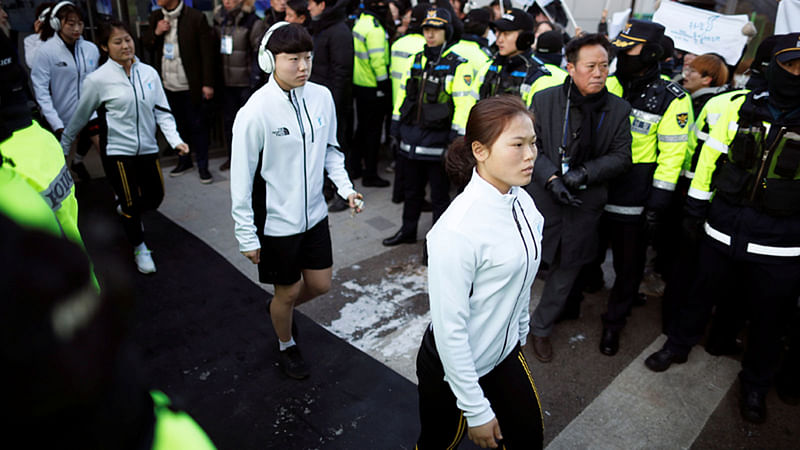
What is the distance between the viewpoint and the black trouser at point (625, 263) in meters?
4.04

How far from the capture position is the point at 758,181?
3.24 meters

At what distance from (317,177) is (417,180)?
8.05ft

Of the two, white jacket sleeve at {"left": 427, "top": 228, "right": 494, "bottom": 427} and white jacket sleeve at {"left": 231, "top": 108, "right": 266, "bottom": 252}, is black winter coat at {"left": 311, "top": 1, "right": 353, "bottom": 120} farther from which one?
white jacket sleeve at {"left": 427, "top": 228, "right": 494, "bottom": 427}

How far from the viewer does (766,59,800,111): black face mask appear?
10.00ft

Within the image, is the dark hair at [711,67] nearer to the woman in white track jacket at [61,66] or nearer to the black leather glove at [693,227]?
the black leather glove at [693,227]

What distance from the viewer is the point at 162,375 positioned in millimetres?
3600

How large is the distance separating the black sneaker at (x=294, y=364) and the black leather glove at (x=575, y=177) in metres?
2.09

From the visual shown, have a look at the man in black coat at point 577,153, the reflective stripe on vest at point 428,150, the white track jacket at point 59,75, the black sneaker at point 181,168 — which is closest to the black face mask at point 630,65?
the man in black coat at point 577,153

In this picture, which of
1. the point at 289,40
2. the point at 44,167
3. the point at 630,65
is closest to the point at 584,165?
the point at 630,65

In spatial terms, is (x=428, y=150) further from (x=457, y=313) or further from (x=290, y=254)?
(x=457, y=313)

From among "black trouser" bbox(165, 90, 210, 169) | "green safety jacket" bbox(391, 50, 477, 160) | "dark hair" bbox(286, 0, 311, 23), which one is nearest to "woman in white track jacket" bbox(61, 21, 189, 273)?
"dark hair" bbox(286, 0, 311, 23)

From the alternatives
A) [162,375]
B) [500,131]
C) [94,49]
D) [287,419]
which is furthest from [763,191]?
[94,49]

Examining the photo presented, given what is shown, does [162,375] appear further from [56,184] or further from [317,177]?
[56,184]

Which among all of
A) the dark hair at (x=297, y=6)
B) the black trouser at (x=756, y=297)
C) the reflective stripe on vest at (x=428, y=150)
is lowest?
the black trouser at (x=756, y=297)
